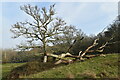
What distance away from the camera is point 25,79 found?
8305mm

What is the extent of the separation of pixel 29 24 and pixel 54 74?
15.5m

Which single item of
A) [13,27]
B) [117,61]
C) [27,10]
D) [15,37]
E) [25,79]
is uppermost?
[27,10]

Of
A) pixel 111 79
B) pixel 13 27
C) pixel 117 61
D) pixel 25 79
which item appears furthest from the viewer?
pixel 13 27

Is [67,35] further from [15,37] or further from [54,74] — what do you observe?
[54,74]

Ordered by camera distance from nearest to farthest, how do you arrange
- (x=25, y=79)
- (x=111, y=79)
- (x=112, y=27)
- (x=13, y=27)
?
(x=111, y=79) < (x=25, y=79) < (x=13, y=27) < (x=112, y=27)

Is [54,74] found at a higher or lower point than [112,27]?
lower

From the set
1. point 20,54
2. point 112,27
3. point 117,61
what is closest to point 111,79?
point 117,61

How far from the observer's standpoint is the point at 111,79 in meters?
7.65

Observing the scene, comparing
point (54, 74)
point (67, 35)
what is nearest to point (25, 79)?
point (54, 74)

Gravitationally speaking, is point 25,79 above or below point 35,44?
below

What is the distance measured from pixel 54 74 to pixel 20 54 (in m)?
15.0

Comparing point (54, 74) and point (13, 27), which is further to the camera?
point (13, 27)

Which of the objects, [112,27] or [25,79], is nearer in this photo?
[25,79]

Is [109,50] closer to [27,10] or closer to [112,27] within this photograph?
[112,27]
